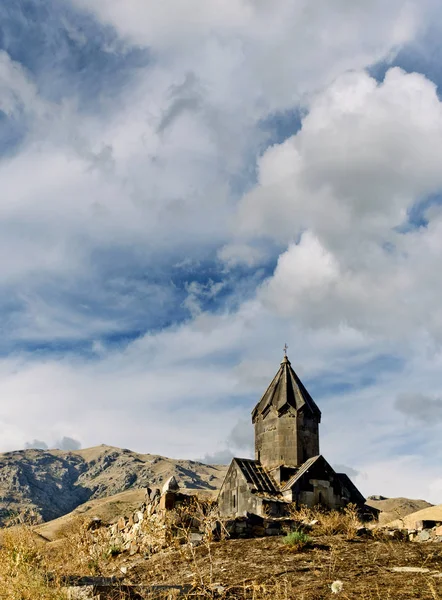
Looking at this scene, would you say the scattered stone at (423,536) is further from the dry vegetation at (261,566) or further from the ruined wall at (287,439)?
the ruined wall at (287,439)

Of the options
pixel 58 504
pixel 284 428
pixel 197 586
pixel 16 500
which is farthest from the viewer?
pixel 58 504

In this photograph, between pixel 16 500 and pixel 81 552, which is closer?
pixel 81 552

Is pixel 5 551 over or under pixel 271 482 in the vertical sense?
under

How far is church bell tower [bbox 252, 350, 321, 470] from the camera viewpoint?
1998 cm

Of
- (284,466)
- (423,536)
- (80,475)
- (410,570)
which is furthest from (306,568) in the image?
(80,475)

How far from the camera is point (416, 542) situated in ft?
32.0

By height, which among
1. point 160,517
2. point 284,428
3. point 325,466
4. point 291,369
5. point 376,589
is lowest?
point 376,589

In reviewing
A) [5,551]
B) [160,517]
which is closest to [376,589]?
[5,551]

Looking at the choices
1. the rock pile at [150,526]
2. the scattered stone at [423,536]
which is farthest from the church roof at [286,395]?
the scattered stone at [423,536]

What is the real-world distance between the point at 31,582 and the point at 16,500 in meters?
73.8

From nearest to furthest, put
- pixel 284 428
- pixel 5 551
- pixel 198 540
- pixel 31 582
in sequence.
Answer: pixel 31 582
pixel 5 551
pixel 198 540
pixel 284 428

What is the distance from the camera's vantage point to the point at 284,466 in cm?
1944

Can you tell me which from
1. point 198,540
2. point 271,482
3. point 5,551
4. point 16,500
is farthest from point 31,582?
point 16,500

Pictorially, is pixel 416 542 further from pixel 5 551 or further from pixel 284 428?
pixel 284 428
